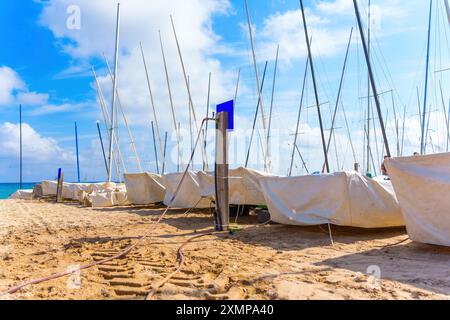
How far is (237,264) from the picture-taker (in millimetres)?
6289

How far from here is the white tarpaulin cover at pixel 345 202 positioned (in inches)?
352

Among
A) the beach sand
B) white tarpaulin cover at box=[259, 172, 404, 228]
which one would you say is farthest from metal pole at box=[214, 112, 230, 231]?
white tarpaulin cover at box=[259, 172, 404, 228]

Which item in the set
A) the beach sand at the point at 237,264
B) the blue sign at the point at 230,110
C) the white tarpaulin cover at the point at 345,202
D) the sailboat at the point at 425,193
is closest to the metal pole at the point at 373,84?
the white tarpaulin cover at the point at 345,202

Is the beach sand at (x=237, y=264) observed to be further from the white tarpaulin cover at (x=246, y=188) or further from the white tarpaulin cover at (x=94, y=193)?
the white tarpaulin cover at (x=94, y=193)

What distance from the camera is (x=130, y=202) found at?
67.4 ft

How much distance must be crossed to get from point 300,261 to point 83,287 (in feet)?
11.4

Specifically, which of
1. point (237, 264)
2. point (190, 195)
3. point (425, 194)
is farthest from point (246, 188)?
point (237, 264)

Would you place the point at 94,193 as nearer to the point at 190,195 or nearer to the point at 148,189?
the point at 148,189

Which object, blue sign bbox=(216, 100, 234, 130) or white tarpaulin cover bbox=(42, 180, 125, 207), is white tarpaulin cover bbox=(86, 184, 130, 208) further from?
blue sign bbox=(216, 100, 234, 130)

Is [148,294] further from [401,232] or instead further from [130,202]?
[130,202]

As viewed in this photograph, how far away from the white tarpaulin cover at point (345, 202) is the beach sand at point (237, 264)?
0.40m

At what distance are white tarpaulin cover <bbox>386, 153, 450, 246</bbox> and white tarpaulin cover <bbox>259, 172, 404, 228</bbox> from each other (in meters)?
1.20

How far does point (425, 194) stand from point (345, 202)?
1997 mm
